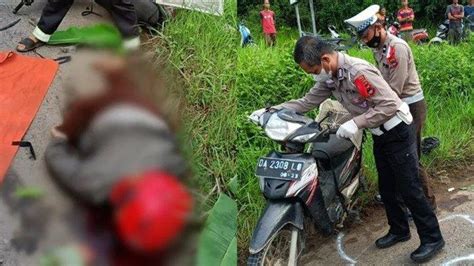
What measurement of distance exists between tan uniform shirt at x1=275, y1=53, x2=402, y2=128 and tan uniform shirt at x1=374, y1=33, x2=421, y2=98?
36cm

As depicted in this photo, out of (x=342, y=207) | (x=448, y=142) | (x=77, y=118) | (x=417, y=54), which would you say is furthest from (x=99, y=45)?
(x=417, y=54)

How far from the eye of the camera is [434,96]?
4938 millimetres

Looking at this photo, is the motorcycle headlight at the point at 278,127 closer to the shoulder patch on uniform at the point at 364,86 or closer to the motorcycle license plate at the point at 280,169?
the motorcycle license plate at the point at 280,169

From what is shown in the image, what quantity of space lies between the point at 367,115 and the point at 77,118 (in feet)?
8.25

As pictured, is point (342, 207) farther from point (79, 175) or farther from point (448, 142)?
point (79, 175)

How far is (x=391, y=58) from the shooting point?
3.32 meters

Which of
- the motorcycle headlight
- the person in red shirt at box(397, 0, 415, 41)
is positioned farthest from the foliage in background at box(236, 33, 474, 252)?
the person in red shirt at box(397, 0, 415, 41)

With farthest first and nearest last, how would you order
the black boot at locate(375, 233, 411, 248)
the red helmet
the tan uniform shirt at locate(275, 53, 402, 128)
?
the black boot at locate(375, 233, 411, 248)
the tan uniform shirt at locate(275, 53, 402, 128)
the red helmet

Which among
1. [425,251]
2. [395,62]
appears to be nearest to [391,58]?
[395,62]

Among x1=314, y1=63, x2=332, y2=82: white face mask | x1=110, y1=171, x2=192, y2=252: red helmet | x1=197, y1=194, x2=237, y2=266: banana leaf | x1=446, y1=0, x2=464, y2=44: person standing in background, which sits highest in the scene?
x1=110, y1=171, x2=192, y2=252: red helmet

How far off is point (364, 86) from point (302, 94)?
5.25 feet

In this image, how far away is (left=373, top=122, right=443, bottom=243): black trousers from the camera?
308 cm

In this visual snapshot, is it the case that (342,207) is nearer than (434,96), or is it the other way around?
(342,207)

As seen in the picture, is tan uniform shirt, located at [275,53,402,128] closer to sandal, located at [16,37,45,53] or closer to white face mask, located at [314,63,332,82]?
white face mask, located at [314,63,332,82]
